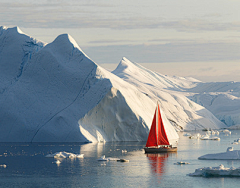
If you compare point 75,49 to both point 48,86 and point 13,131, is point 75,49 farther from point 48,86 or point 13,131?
point 13,131

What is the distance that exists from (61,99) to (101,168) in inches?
1021

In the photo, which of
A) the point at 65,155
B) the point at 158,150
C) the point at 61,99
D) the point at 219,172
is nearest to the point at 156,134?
the point at 158,150

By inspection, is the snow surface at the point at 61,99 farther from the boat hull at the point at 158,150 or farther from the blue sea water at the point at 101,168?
the boat hull at the point at 158,150

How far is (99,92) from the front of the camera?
224 ft

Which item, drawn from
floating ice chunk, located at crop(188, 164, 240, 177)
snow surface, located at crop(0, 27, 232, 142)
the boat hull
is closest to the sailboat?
the boat hull

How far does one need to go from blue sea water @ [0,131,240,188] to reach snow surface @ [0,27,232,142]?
371 centimetres

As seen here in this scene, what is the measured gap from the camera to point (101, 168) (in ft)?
146

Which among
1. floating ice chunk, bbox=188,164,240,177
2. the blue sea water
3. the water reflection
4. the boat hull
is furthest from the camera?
the boat hull

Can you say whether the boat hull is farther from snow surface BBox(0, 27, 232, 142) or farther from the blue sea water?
snow surface BBox(0, 27, 232, 142)

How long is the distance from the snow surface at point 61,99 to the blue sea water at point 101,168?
12.2 feet

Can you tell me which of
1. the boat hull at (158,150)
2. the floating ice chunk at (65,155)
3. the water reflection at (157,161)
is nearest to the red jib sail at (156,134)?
the boat hull at (158,150)

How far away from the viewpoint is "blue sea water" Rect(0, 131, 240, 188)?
123 ft

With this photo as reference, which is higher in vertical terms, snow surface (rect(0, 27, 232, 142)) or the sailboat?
snow surface (rect(0, 27, 232, 142))

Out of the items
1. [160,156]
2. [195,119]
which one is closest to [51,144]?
[160,156]
